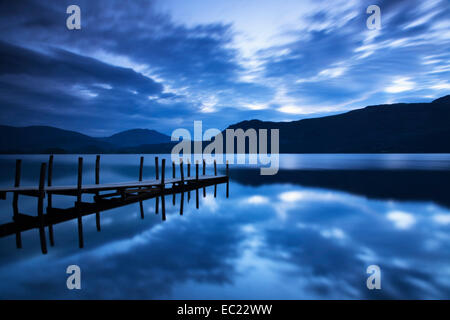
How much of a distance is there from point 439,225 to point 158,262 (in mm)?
16243

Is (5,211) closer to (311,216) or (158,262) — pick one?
(158,262)

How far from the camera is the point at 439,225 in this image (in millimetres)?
14750

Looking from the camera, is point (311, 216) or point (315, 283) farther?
point (311, 216)

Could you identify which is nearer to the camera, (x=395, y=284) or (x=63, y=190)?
(x=395, y=284)

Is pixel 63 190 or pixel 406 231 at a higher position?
pixel 63 190
